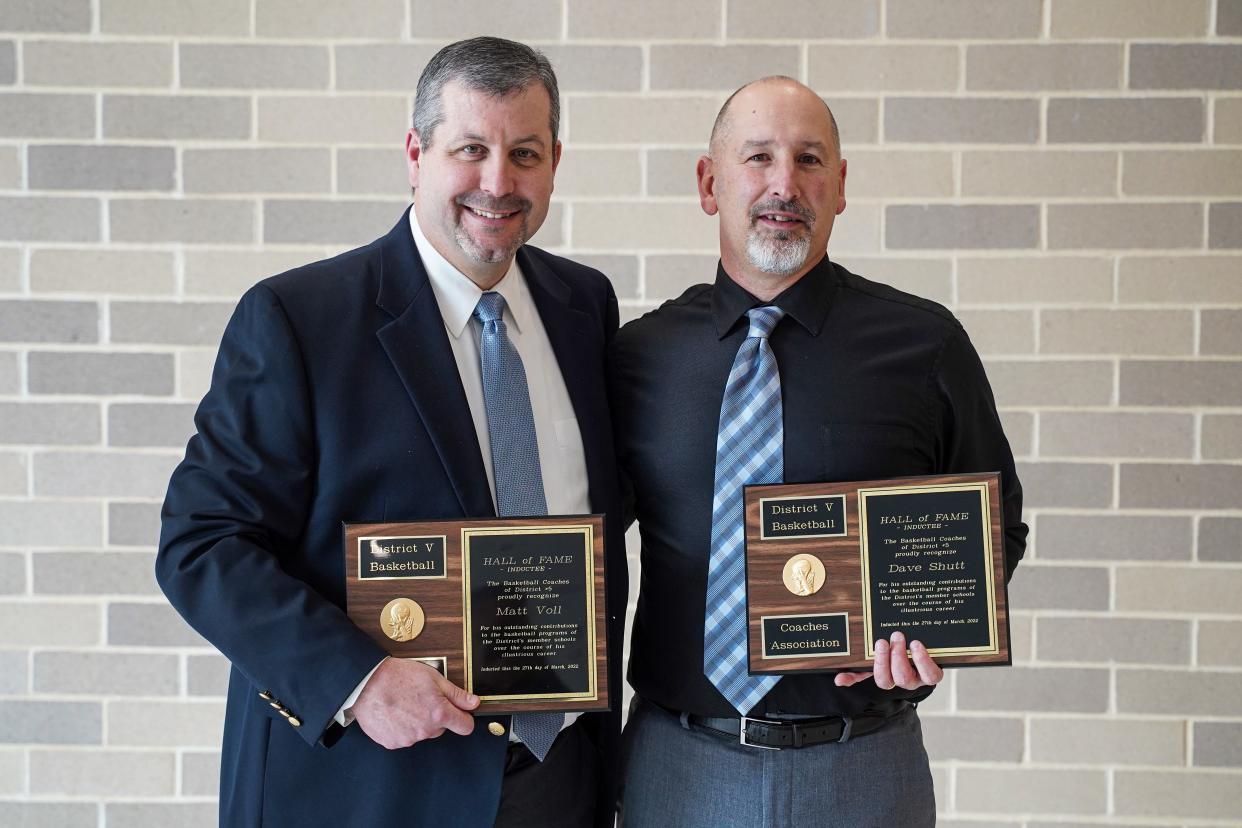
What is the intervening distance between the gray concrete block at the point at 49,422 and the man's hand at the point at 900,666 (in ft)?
7.01

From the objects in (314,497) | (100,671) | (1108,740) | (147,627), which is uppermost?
(314,497)

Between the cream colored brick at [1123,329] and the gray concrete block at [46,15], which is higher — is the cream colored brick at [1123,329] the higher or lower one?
the lower one

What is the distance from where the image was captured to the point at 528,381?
6.09ft

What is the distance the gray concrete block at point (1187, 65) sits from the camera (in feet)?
9.48

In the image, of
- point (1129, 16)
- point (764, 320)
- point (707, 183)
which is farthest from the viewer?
point (1129, 16)

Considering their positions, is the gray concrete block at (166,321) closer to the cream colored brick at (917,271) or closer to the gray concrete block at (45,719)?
the gray concrete block at (45,719)

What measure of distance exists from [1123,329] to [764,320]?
146 cm

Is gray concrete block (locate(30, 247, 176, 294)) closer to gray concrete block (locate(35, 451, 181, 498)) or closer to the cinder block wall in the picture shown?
the cinder block wall

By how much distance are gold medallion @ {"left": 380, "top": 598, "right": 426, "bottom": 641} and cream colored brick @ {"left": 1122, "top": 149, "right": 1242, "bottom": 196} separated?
7.15 feet

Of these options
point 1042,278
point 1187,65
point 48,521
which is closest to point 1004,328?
point 1042,278

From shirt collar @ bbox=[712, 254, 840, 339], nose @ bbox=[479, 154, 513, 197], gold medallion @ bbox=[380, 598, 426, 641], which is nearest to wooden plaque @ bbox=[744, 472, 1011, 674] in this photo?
shirt collar @ bbox=[712, 254, 840, 339]

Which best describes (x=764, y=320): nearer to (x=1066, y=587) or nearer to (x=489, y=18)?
(x=489, y=18)

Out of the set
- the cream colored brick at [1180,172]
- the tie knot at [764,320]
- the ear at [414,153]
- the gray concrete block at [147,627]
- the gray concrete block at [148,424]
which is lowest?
the gray concrete block at [147,627]

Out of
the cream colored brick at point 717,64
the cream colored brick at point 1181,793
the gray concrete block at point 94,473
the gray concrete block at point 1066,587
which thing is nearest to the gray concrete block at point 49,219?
the gray concrete block at point 94,473
